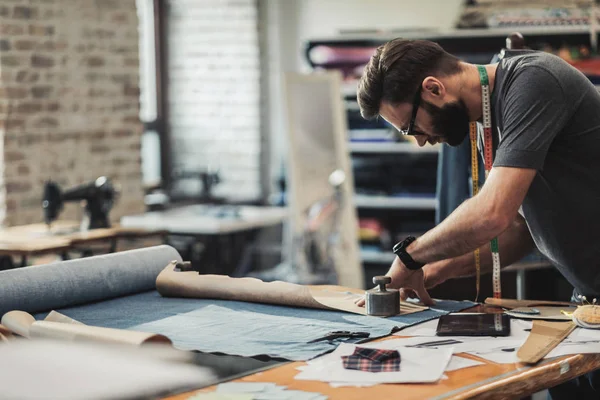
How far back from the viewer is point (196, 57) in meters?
8.15

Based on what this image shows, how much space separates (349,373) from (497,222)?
0.70 metres

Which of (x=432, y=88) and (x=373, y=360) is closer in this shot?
(x=373, y=360)

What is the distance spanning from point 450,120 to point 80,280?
3.66 feet

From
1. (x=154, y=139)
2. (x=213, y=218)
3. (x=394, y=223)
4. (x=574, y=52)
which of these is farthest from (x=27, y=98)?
(x=574, y=52)

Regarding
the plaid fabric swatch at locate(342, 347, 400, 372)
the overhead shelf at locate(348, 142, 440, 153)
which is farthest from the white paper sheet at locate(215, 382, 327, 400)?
the overhead shelf at locate(348, 142, 440, 153)

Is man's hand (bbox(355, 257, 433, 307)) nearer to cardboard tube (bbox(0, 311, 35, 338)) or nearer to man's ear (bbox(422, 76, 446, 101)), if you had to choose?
man's ear (bbox(422, 76, 446, 101))

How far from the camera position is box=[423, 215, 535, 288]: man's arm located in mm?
2773

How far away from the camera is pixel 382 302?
2.47 metres

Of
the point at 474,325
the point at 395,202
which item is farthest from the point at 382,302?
the point at 395,202

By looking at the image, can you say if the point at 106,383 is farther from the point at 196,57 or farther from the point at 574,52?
the point at 196,57

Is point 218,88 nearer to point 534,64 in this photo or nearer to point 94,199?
point 94,199

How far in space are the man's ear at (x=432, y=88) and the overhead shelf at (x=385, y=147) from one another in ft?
14.7

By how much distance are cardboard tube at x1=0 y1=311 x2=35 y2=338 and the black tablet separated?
95 cm

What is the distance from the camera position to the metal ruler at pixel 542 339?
6.65 feet
